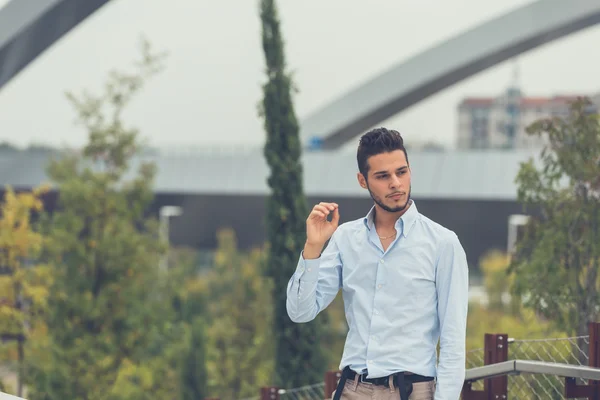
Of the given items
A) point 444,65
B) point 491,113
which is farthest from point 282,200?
point 491,113

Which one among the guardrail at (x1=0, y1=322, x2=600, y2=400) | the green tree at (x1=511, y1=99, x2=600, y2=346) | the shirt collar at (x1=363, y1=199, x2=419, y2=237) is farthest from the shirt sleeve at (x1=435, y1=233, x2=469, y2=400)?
the green tree at (x1=511, y1=99, x2=600, y2=346)

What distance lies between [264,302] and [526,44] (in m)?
8.80

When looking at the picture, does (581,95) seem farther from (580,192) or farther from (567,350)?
(567,350)

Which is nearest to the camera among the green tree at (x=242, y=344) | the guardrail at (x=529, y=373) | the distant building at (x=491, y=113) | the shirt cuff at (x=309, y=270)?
the shirt cuff at (x=309, y=270)

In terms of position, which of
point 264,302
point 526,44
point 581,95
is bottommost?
point 264,302

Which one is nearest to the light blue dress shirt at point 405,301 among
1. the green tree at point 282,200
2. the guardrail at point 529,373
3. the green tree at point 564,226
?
the guardrail at point 529,373

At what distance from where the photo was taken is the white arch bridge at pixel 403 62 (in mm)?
16594

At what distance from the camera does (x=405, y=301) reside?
281cm

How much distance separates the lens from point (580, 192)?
23.5 ft

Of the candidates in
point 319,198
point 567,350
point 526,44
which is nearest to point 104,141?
point 567,350

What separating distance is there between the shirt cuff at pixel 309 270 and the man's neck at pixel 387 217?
25cm

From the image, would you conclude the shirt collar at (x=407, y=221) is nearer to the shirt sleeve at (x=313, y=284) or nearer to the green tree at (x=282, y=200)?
the shirt sleeve at (x=313, y=284)

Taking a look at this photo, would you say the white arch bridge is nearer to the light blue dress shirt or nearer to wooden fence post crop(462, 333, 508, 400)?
wooden fence post crop(462, 333, 508, 400)

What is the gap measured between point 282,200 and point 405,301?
9479 millimetres
